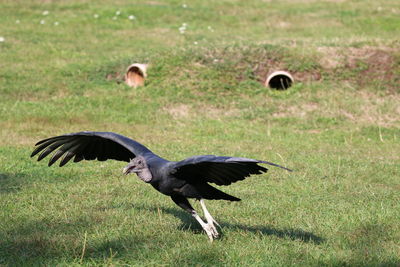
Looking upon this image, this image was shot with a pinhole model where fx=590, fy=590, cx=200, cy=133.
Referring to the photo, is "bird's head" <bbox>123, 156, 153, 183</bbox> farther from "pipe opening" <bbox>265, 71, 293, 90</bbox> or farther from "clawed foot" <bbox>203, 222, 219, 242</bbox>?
"pipe opening" <bbox>265, 71, 293, 90</bbox>

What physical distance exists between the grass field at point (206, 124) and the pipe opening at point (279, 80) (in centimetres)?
27

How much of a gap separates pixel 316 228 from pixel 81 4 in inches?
930

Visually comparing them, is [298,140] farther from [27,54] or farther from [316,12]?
[316,12]

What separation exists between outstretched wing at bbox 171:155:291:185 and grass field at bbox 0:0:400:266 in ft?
2.29

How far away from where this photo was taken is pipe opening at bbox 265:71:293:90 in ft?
52.9

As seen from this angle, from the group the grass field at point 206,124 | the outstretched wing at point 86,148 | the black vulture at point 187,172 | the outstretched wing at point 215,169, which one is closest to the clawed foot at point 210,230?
the black vulture at point 187,172

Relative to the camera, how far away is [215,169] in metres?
5.38

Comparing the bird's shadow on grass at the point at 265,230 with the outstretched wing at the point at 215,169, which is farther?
the bird's shadow on grass at the point at 265,230

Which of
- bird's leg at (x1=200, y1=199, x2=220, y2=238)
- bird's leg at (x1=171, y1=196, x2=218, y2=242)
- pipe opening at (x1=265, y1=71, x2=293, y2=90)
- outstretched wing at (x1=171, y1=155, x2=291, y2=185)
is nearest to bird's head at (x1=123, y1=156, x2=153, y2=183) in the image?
outstretched wing at (x1=171, y1=155, x2=291, y2=185)

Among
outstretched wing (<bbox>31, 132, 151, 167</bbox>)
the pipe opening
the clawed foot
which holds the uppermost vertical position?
the pipe opening

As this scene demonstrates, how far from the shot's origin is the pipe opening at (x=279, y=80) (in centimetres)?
1614

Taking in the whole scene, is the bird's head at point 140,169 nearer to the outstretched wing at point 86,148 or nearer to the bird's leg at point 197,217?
the bird's leg at point 197,217

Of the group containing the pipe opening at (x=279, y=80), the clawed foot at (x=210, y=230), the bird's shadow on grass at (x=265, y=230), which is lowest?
the bird's shadow on grass at (x=265, y=230)

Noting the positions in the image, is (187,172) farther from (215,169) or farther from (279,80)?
(279,80)
